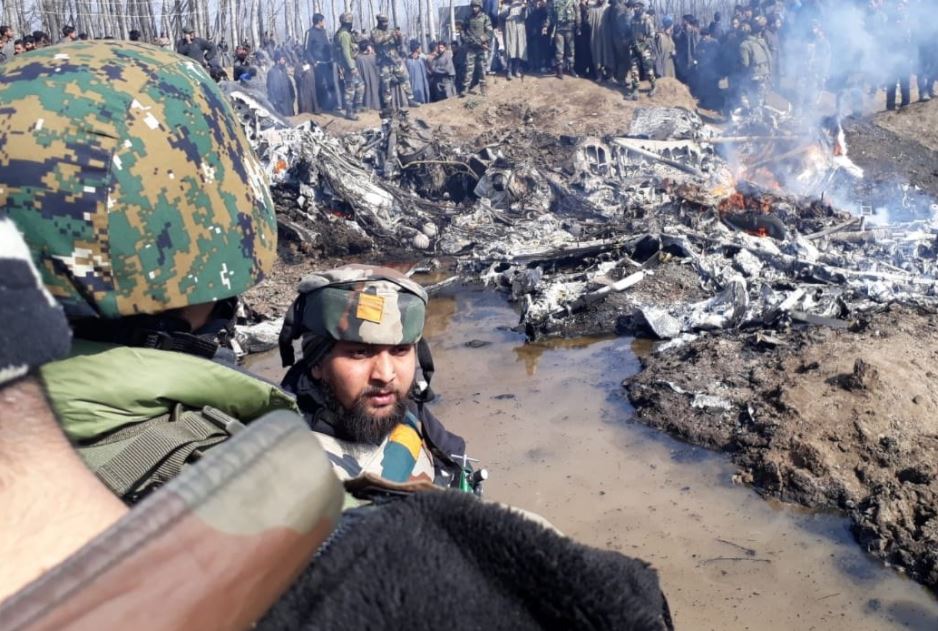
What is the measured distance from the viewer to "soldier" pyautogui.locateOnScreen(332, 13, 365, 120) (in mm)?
19109

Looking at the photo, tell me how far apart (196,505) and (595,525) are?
173 inches

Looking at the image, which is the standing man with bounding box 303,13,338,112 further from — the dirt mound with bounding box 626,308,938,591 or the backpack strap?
the backpack strap

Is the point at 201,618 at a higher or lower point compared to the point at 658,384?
higher

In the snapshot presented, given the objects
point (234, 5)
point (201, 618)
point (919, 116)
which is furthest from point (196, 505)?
point (234, 5)

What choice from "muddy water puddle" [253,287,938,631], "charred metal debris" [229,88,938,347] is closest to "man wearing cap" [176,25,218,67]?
"charred metal debris" [229,88,938,347]

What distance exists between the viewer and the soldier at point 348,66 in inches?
752

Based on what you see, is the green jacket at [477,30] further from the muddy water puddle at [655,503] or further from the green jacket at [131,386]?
the green jacket at [131,386]

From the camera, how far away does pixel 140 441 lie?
127cm

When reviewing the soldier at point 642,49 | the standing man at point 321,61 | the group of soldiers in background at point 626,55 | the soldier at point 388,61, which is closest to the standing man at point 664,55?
the group of soldiers in background at point 626,55

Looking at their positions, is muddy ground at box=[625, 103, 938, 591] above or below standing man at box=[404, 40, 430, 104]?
below

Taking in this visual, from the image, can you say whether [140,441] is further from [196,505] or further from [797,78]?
[797,78]

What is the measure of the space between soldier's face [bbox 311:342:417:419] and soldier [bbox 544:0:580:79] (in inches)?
765

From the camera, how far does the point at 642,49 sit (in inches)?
813

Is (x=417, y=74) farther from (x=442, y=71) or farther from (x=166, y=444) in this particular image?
(x=166, y=444)
